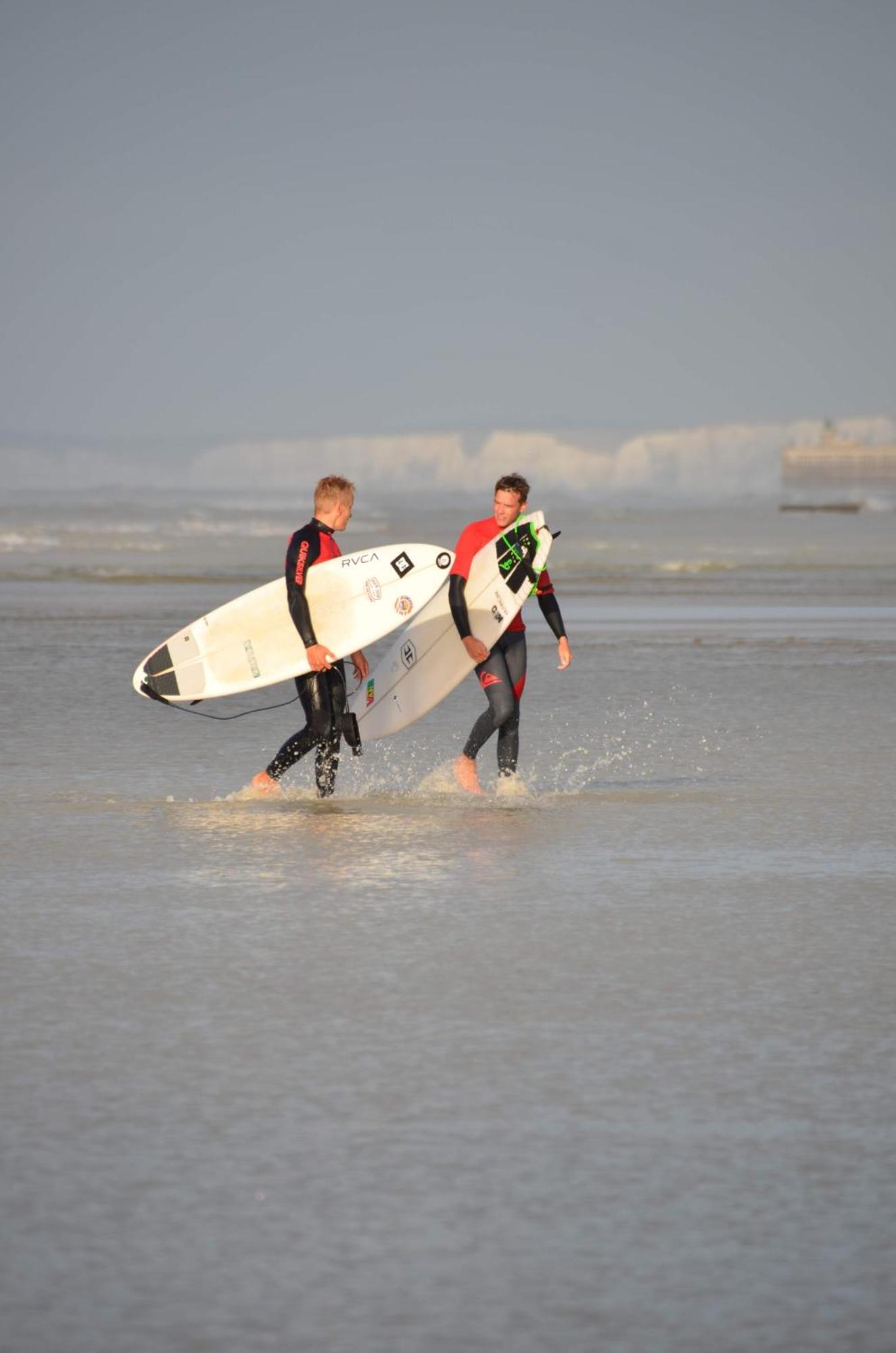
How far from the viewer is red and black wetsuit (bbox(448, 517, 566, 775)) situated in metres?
10.6

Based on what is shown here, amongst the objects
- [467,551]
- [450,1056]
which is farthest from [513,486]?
[450,1056]

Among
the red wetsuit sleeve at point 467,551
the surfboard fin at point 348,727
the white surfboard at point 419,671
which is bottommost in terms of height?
the surfboard fin at point 348,727

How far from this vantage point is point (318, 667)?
10062 mm

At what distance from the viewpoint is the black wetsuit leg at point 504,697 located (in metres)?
10.6

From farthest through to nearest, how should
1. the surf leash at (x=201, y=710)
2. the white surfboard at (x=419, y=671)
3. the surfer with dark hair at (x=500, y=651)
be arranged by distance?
the white surfboard at (x=419, y=671)
the surf leash at (x=201, y=710)
the surfer with dark hair at (x=500, y=651)

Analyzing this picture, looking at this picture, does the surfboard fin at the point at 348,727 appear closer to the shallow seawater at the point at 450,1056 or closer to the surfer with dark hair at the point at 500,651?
the shallow seawater at the point at 450,1056

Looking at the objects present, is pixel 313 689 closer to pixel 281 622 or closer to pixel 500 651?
pixel 500 651

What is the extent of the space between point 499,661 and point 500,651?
8 centimetres

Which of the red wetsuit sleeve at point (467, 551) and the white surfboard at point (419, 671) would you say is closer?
the red wetsuit sleeve at point (467, 551)

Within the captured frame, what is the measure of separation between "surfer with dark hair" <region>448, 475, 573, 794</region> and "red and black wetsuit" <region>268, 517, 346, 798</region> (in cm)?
69

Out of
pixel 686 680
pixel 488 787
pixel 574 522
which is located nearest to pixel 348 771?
pixel 488 787

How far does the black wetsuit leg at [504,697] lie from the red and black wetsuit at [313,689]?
0.75 metres

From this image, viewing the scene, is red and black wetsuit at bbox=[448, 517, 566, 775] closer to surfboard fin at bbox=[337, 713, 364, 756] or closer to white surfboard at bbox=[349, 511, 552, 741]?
white surfboard at bbox=[349, 511, 552, 741]

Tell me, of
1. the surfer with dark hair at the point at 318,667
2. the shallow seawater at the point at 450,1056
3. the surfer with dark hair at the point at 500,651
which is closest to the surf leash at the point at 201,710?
the shallow seawater at the point at 450,1056
